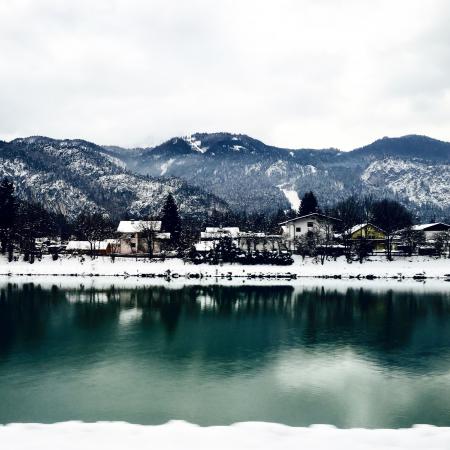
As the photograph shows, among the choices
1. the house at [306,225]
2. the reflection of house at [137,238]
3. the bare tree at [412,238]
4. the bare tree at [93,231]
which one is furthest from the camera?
the house at [306,225]

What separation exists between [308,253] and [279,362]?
5157cm

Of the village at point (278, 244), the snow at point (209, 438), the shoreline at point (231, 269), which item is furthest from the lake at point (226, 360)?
the village at point (278, 244)

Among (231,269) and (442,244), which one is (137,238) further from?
(442,244)

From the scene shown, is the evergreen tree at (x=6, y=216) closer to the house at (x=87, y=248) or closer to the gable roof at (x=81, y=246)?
the house at (x=87, y=248)

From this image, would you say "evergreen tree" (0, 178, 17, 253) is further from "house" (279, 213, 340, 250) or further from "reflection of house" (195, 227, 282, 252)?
"house" (279, 213, 340, 250)

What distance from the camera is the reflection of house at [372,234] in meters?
76.7

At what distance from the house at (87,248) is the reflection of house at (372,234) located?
4061 cm

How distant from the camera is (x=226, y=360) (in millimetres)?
19562

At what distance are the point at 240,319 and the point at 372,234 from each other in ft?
180

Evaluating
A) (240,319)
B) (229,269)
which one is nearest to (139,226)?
(229,269)

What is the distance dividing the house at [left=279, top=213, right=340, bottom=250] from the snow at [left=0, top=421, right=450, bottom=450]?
67283 millimetres

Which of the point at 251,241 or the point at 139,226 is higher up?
the point at 139,226

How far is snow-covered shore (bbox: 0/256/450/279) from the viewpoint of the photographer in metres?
56.2

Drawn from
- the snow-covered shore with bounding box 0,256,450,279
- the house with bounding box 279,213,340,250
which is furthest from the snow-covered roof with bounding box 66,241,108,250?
the house with bounding box 279,213,340,250
